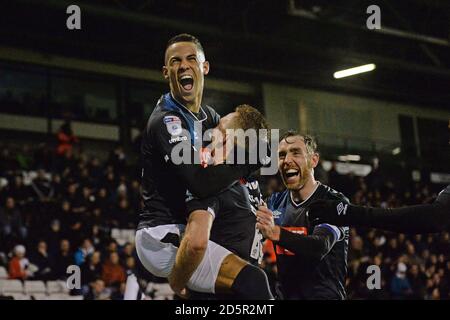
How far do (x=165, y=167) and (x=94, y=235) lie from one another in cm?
546

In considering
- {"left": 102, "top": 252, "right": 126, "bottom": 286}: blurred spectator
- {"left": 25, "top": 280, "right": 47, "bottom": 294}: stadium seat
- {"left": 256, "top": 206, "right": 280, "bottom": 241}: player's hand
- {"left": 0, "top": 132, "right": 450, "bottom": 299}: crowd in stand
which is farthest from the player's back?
{"left": 25, "top": 280, "right": 47, "bottom": 294}: stadium seat

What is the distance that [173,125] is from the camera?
362 centimetres

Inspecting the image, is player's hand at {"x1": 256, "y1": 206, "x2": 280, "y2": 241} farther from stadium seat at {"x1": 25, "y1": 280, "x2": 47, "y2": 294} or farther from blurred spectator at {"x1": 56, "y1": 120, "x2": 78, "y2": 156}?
blurred spectator at {"x1": 56, "y1": 120, "x2": 78, "y2": 156}

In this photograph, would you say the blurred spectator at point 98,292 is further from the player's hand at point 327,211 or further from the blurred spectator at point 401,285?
the player's hand at point 327,211

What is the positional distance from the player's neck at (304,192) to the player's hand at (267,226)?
2.37 ft

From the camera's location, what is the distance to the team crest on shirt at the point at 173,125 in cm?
361

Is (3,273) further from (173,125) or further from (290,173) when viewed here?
(173,125)

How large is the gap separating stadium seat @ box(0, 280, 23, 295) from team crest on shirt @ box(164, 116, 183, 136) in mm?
5108

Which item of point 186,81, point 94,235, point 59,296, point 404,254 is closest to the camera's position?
point 186,81

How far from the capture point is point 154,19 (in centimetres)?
970

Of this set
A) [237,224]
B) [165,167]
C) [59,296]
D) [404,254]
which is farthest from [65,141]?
[237,224]
